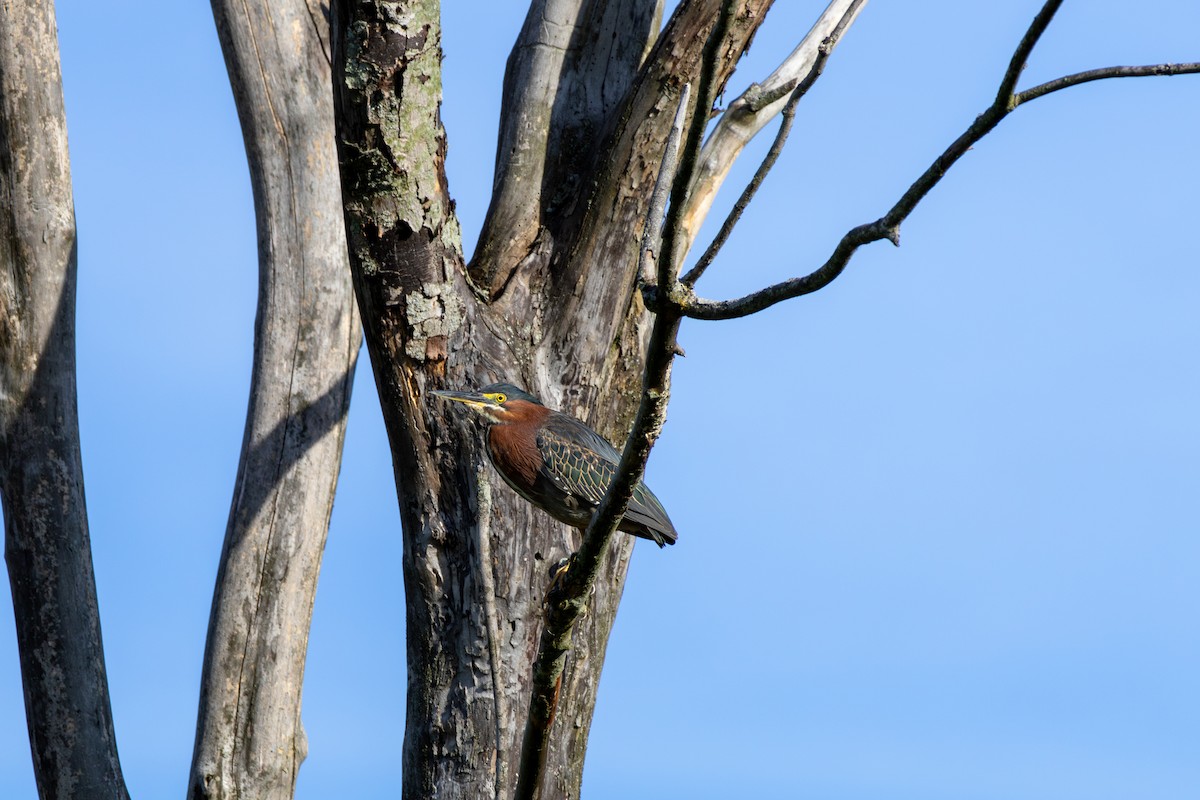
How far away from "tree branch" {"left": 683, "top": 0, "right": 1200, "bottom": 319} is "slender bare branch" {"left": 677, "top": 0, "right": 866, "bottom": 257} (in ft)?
9.53

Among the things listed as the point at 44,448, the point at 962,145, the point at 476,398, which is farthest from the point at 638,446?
the point at 44,448

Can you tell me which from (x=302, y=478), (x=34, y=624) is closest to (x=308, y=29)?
(x=302, y=478)

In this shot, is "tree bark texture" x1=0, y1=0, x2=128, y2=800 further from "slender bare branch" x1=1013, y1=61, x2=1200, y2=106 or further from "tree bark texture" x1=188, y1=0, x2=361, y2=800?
"slender bare branch" x1=1013, y1=61, x2=1200, y2=106

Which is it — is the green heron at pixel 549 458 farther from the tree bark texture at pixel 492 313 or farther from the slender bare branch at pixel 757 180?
the slender bare branch at pixel 757 180

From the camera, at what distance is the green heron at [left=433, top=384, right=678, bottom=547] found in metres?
4.41

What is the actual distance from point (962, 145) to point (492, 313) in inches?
112

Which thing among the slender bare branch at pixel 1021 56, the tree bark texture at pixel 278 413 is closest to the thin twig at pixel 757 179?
the slender bare branch at pixel 1021 56

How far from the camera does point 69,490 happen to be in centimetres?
574

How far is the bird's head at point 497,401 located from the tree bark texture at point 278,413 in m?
1.54

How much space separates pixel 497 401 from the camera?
4508mm

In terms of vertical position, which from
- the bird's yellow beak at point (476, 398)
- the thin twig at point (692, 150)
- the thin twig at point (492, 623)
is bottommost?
the thin twig at point (492, 623)

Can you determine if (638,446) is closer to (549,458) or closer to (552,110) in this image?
(549,458)

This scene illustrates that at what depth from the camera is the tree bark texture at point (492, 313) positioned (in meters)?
4.47

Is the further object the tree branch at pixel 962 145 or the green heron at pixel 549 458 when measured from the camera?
the green heron at pixel 549 458
